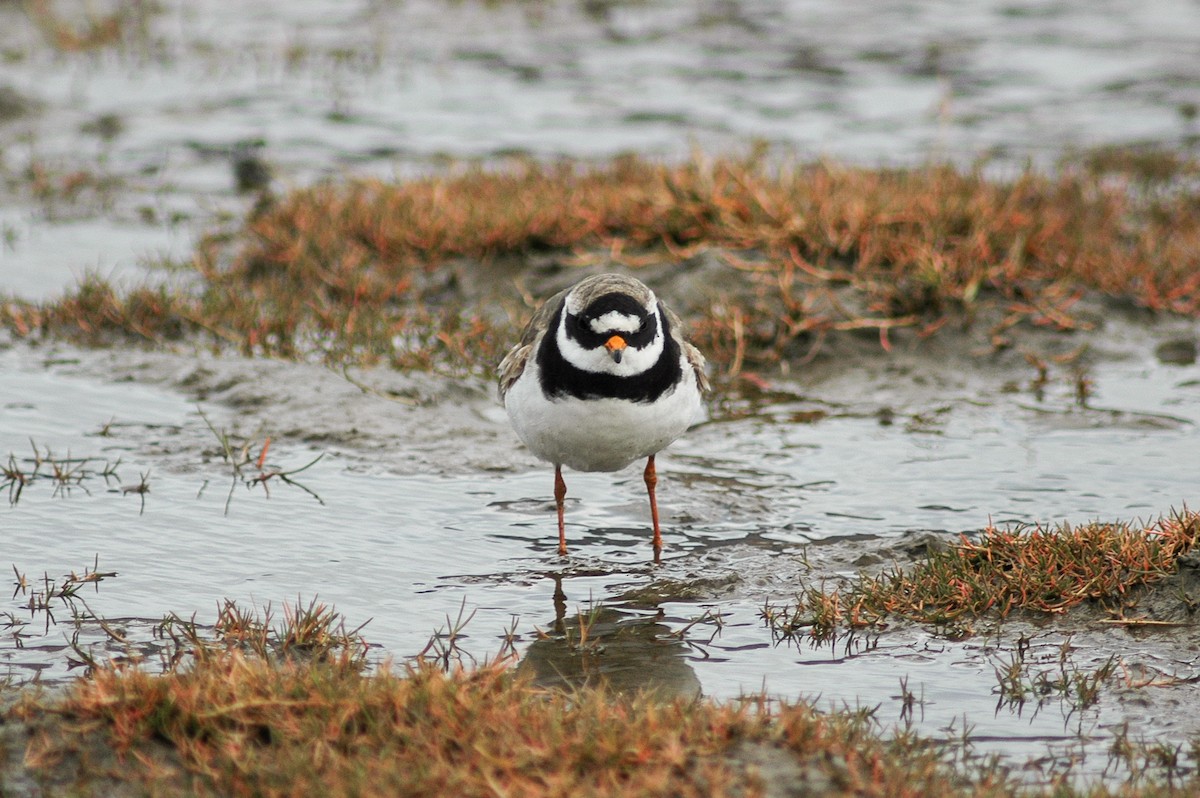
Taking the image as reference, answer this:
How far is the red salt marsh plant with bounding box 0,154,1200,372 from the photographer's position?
10.7 meters

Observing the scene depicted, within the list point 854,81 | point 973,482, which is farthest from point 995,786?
point 854,81

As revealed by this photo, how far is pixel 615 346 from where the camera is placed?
670cm

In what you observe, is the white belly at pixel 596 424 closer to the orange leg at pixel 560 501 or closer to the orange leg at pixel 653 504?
the orange leg at pixel 560 501

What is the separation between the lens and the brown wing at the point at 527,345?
752 cm

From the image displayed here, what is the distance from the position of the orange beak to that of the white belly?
23 centimetres

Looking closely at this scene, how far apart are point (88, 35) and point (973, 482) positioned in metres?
15.5

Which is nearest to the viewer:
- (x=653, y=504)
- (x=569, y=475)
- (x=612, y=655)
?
(x=612, y=655)

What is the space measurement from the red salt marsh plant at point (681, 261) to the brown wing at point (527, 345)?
2404mm

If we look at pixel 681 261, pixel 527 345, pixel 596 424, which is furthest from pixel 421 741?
pixel 681 261

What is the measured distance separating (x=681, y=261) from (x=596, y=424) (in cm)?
452

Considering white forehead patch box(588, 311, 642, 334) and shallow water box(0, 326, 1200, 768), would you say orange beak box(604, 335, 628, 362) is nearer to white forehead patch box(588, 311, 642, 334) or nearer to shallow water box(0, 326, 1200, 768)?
white forehead patch box(588, 311, 642, 334)

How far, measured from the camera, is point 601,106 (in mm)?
17875

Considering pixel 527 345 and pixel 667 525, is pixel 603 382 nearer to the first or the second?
pixel 527 345

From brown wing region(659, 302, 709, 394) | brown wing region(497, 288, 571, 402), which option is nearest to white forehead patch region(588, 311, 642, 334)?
brown wing region(497, 288, 571, 402)
